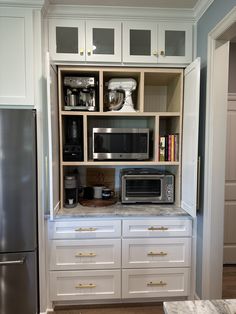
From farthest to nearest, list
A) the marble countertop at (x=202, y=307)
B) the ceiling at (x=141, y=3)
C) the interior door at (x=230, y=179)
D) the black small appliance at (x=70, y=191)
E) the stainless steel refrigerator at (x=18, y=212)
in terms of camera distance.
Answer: the interior door at (x=230, y=179)
the black small appliance at (x=70, y=191)
the ceiling at (x=141, y=3)
the stainless steel refrigerator at (x=18, y=212)
the marble countertop at (x=202, y=307)

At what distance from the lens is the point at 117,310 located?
209 cm

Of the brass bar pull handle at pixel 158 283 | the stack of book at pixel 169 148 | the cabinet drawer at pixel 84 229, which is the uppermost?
the stack of book at pixel 169 148

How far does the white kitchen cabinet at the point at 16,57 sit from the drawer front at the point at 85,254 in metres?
1.22

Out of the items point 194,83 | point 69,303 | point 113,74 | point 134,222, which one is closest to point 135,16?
point 113,74

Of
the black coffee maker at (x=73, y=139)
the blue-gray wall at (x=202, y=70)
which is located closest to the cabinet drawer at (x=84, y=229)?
the black coffee maker at (x=73, y=139)

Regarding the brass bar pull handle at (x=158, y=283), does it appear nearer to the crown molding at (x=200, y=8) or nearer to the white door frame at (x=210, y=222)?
the white door frame at (x=210, y=222)

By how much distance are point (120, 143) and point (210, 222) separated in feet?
3.30

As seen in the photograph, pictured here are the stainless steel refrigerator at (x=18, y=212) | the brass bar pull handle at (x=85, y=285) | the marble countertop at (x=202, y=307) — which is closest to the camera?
the marble countertop at (x=202, y=307)

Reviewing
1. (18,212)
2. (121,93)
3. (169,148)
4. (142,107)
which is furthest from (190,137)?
(18,212)

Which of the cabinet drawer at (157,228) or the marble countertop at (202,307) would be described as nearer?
the marble countertop at (202,307)

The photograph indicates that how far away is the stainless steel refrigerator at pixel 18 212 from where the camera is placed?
1773mm

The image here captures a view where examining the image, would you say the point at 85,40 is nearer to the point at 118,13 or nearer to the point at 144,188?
the point at 118,13

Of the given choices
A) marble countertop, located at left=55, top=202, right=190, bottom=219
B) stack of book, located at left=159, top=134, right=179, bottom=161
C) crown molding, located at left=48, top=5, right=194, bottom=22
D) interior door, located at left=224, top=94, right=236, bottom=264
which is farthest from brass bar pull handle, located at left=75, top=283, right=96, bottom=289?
crown molding, located at left=48, top=5, right=194, bottom=22

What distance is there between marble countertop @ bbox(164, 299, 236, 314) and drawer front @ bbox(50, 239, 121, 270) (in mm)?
1177
